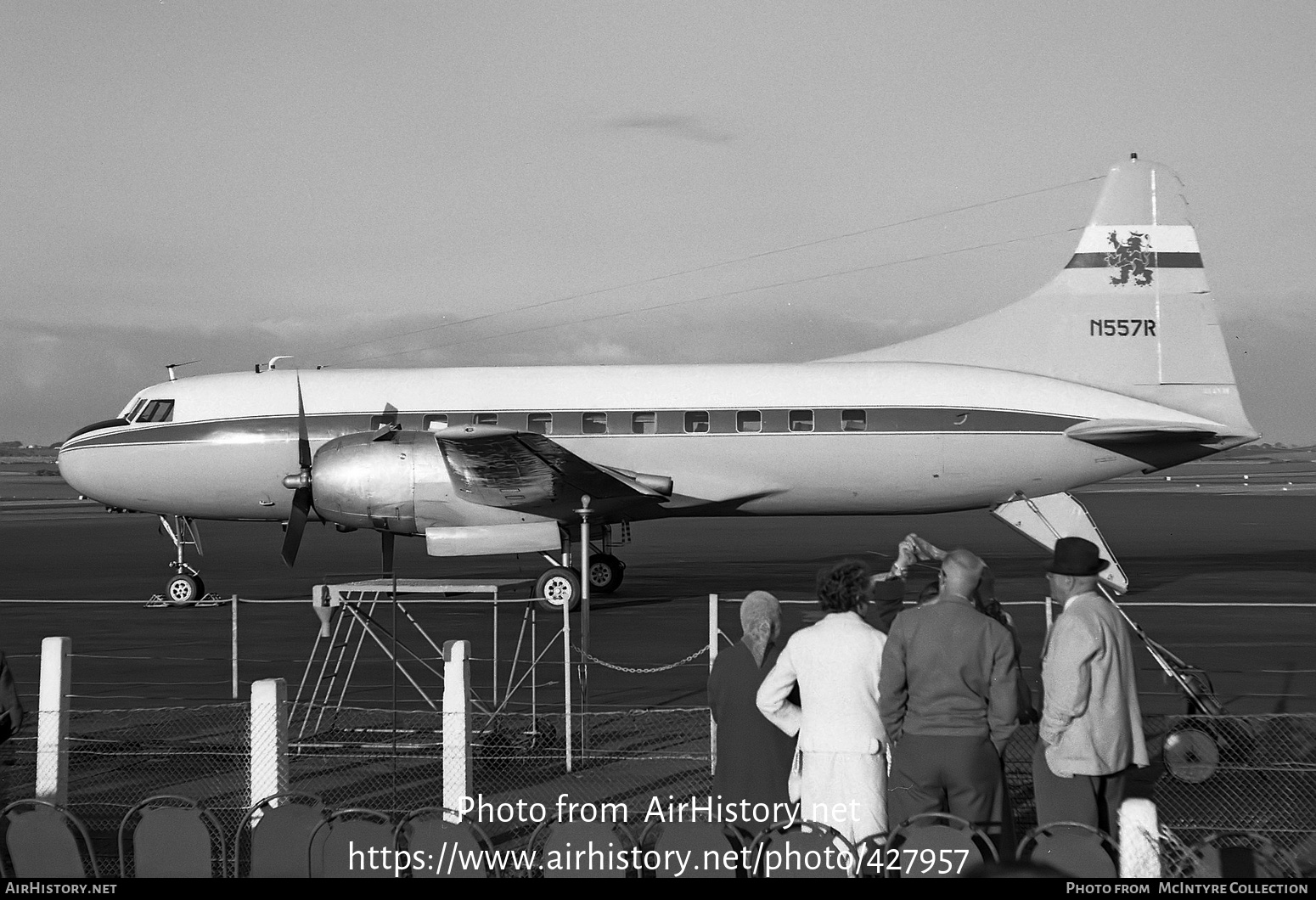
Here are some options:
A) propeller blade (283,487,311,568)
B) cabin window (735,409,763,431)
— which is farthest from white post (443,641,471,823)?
cabin window (735,409,763,431)

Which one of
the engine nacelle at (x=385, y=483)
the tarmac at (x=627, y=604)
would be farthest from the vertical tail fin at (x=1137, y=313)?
the engine nacelle at (x=385, y=483)

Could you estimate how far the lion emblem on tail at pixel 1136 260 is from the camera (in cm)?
2116

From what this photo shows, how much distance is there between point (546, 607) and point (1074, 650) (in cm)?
1438

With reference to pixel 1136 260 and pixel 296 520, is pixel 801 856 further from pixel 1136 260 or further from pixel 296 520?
pixel 1136 260

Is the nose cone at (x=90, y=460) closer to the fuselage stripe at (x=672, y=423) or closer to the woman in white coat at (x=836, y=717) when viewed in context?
the fuselage stripe at (x=672, y=423)

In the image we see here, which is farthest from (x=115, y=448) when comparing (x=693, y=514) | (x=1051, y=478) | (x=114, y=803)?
(x=1051, y=478)

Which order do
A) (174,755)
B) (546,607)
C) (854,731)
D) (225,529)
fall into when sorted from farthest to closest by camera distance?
1. (225,529)
2. (546,607)
3. (174,755)
4. (854,731)

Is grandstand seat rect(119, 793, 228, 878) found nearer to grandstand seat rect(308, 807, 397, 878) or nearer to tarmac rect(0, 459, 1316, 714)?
grandstand seat rect(308, 807, 397, 878)

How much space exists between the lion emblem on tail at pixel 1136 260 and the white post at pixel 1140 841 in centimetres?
1871

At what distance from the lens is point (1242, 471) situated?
443 ft

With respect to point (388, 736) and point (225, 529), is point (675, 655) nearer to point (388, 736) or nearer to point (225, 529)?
point (388, 736)

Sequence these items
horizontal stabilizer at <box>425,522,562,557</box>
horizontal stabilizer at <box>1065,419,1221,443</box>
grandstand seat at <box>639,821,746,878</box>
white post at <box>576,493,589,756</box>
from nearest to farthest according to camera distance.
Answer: grandstand seat at <box>639,821,746,878</box> → white post at <box>576,493,589,756</box> → horizontal stabilizer at <box>425,522,562,557</box> → horizontal stabilizer at <box>1065,419,1221,443</box>

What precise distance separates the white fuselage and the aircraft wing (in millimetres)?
692

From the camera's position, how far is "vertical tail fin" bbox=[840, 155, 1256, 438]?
68.5 ft
